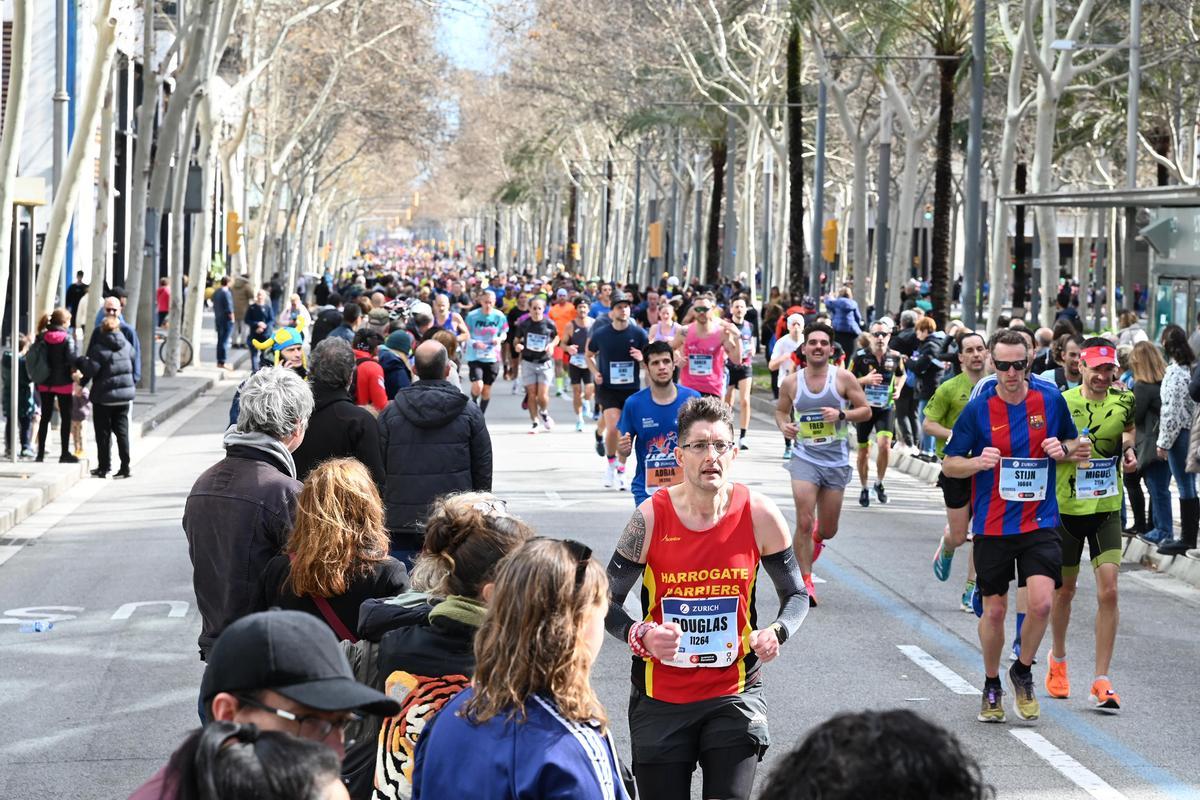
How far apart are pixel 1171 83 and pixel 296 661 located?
42959 millimetres

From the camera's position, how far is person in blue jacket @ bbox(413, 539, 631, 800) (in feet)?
12.4

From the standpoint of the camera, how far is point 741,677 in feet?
19.3

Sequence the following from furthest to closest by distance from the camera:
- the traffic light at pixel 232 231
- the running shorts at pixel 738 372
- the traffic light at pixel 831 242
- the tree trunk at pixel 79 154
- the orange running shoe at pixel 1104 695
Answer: the traffic light at pixel 232 231 < the traffic light at pixel 831 242 < the running shorts at pixel 738 372 < the tree trunk at pixel 79 154 < the orange running shoe at pixel 1104 695

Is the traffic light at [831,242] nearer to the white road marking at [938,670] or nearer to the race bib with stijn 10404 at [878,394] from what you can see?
the race bib with stijn 10404 at [878,394]

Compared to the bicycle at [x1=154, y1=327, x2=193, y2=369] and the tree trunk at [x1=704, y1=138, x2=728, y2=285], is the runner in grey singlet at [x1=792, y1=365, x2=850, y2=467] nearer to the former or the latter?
the bicycle at [x1=154, y1=327, x2=193, y2=369]

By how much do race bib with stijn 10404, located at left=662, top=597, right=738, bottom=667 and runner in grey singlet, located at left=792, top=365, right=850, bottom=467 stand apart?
18.3ft

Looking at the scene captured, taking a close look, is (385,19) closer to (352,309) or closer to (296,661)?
(352,309)

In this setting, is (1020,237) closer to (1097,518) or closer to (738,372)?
(738,372)

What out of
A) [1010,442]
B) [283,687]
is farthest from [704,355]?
[283,687]

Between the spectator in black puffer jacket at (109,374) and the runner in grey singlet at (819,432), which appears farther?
the spectator in black puffer jacket at (109,374)

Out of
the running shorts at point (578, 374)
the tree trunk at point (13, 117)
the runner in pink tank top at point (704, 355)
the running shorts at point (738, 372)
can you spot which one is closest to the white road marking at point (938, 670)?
the runner in pink tank top at point (704, 355)

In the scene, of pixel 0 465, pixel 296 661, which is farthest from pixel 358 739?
pixel 0 465

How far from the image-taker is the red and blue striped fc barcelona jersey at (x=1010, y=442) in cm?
870

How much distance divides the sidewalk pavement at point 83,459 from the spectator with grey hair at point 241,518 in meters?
8.84
